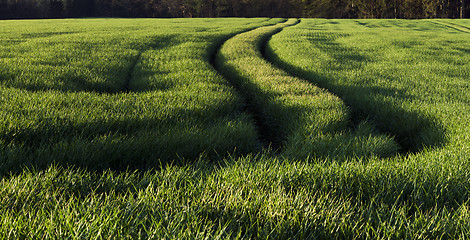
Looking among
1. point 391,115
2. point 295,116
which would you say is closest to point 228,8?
point 391,115

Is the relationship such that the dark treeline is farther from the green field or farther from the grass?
the grass

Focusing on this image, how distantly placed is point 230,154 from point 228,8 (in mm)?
75799

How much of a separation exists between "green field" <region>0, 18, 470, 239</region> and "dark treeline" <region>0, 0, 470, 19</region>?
65925 millimetres

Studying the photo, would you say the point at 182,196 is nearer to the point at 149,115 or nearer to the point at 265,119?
the point at 149,115

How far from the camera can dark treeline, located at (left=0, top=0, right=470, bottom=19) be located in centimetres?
6038

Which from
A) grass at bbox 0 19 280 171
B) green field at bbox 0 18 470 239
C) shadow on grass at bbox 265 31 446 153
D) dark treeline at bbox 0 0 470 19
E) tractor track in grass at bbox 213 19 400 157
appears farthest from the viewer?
dark treeline at bbox 0 0 470 19

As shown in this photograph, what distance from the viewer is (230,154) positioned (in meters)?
3.47

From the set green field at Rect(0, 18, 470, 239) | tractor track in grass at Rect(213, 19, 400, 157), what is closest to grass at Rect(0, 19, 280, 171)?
green field at Rect(0, 18, 470, 239)

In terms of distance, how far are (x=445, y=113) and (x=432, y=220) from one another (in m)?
3.33

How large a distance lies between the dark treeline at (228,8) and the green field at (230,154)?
6592cm

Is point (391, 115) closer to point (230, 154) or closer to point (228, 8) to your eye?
point (230, 154)

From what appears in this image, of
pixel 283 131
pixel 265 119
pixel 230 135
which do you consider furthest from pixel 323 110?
pixel 230 135

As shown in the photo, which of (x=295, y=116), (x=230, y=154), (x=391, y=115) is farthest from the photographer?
(x=391, y=115)

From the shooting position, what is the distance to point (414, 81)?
6512mm
